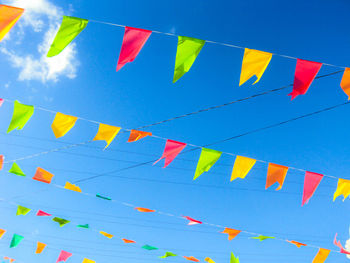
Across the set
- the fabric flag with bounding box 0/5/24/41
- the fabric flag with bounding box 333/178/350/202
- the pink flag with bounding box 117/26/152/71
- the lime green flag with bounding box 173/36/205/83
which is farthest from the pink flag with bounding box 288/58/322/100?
the fabric flag with bounding box 0/5/24/41

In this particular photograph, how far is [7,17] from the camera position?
2.80m

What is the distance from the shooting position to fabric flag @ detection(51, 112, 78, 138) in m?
4.51

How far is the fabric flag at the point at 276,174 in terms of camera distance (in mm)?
4664

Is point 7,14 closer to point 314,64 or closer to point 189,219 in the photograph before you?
point 314,64

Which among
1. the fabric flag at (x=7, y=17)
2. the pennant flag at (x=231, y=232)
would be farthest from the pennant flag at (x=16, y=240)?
the fabric flag at (x=7, y=17)

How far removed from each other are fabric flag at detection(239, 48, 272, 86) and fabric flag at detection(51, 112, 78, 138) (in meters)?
2.77

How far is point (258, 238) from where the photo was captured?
5.87 meters

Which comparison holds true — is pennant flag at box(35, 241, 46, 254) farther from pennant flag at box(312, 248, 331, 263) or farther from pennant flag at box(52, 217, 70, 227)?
pennant flag at box(312, 248, 331, 263)

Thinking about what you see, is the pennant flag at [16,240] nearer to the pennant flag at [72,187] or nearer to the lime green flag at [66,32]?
the pennant flag at [72,187]

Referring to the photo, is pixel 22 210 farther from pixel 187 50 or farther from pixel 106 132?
pixel 187 50

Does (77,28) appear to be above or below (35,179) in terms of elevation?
above

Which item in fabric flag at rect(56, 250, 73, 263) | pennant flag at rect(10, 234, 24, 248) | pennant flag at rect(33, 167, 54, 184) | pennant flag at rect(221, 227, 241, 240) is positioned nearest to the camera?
pennant flag at rect(33, 167, 54, 184)

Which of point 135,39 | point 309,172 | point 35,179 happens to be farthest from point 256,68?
point 35,179

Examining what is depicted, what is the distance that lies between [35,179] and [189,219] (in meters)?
3.16
